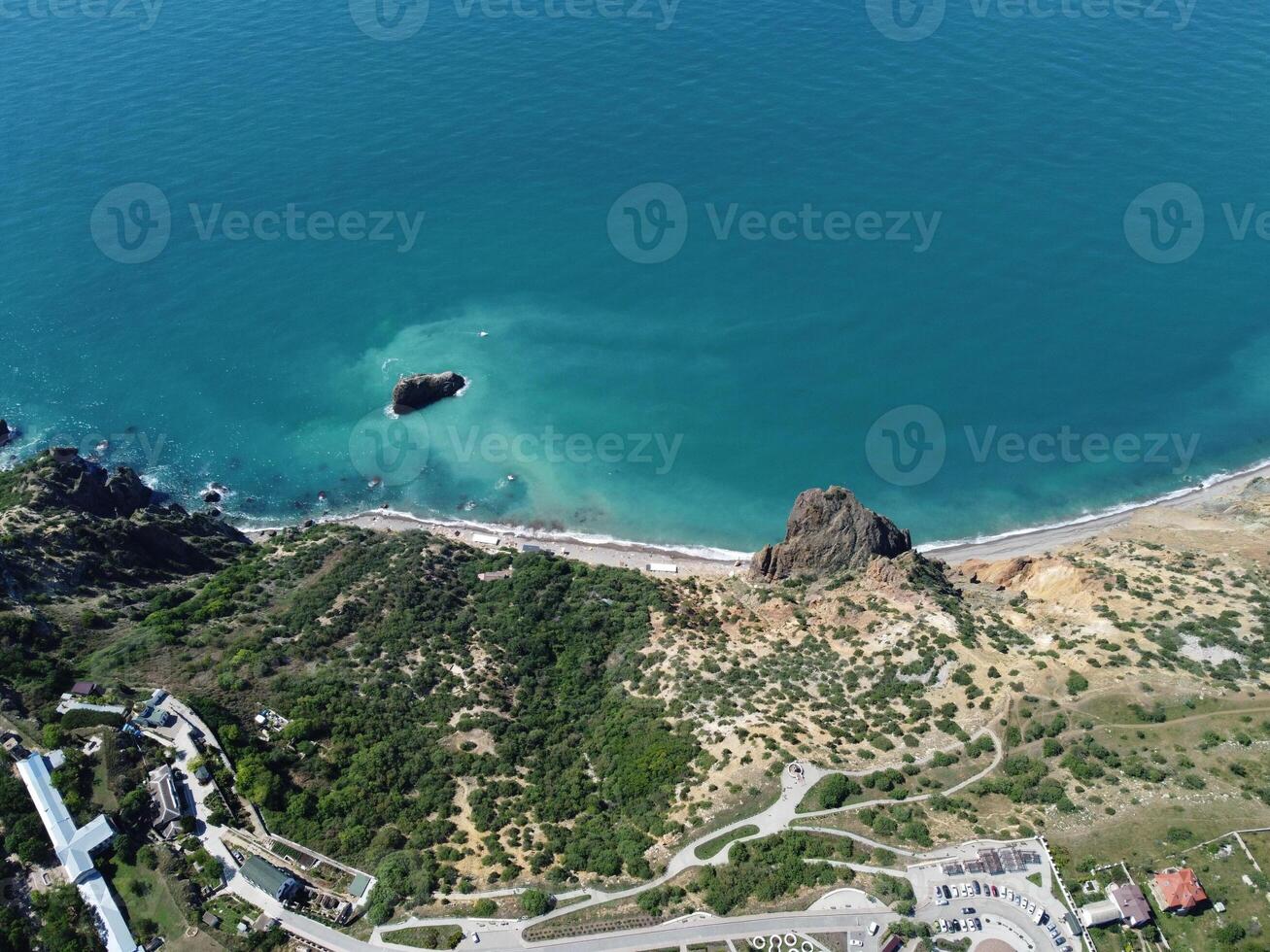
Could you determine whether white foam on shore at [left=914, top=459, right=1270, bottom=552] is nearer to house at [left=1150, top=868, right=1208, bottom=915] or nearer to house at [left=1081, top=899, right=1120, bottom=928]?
house at [left=1150, top=868, right=1208, bottom=915]

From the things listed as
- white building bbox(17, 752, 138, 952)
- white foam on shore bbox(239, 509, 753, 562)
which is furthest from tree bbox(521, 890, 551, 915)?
white foam on shore bbox(239, 509, 753, 562)

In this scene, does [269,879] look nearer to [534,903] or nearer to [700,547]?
[534,903]

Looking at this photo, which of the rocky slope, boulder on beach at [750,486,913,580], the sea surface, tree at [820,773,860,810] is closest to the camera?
tree at [820,773,860,810]

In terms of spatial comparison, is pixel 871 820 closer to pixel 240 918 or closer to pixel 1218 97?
pixel 240 918

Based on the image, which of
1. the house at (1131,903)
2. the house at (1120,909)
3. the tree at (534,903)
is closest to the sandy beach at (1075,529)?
the house at (1131,903)

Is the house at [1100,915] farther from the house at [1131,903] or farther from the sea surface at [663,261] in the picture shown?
the sea surface at [663,261]

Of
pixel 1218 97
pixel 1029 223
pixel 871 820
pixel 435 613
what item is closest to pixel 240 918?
pixel 435 613

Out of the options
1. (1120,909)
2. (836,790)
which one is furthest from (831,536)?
(1120,909)
